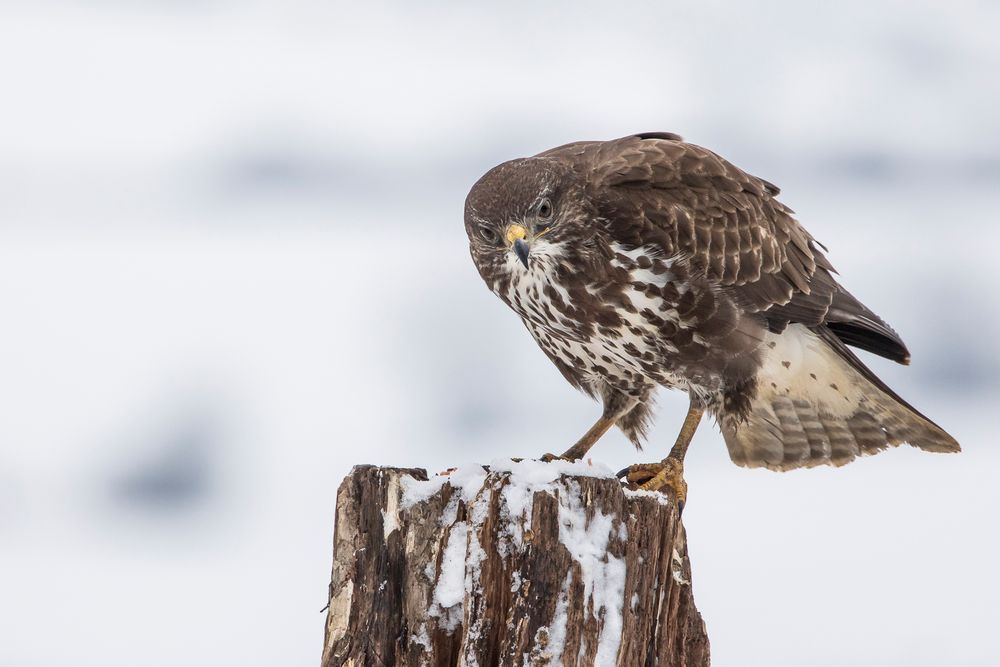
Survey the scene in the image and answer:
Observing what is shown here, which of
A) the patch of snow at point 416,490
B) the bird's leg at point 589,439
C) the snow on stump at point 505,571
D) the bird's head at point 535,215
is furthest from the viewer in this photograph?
the bird's leg at point 589,439

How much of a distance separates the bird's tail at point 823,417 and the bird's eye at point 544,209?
61.5 inches

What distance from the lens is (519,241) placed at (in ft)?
17.8

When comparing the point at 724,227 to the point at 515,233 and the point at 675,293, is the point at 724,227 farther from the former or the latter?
the point at 515,233

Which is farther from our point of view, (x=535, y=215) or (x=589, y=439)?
(x=589, y=439)

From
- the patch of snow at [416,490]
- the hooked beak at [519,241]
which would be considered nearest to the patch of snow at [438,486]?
the patch of snow at [416,490]

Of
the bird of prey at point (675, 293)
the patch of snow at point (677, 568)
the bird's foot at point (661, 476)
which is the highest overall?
the bird of prey at point (675, 293)

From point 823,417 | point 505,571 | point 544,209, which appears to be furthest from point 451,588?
point 823,417

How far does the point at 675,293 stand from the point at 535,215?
77 centimetres

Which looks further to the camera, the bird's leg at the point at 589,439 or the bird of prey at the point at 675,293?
the bird's leg at the point at 589,439

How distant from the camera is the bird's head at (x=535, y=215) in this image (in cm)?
550

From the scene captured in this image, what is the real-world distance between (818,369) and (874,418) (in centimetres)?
51

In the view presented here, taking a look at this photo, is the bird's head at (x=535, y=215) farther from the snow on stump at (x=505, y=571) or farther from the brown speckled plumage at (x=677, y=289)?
the snow on stump at (x=505, y=571)

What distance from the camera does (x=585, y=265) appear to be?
18.0ft

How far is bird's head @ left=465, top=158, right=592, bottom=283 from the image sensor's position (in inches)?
217
